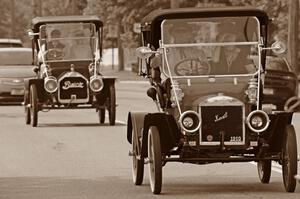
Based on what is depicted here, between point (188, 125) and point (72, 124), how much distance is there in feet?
47.0

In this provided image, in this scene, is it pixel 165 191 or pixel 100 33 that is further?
pixel 100 33

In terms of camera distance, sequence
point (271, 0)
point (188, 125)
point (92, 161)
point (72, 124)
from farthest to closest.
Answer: point (271, 0) → point (72, 124) → point (92, 161) → point (188, 125)

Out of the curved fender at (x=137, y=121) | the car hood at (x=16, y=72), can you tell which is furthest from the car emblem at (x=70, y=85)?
the curved fender at (x=137, y=121)

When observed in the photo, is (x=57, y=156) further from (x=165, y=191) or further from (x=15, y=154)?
(x=165, y=191)

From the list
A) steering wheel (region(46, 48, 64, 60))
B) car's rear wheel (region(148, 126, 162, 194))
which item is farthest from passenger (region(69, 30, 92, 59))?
car's rear wheel (region(148, 126, 162, 194))

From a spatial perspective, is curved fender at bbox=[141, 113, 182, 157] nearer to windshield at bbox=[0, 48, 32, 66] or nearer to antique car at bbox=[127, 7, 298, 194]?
antique car at bbox=[127, 7, 298, 194]

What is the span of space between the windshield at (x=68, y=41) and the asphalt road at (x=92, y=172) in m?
2.58

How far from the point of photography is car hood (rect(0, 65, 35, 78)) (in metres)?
36.0

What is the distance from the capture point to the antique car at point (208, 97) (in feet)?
46.4

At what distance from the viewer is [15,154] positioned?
66.2 feet

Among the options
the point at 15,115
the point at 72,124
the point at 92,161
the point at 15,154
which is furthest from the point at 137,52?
the point at 15,115

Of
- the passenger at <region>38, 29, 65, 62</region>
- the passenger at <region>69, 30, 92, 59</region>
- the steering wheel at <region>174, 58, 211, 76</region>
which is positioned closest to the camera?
the steering wheel at <region>174, 58, 211, 76</region>

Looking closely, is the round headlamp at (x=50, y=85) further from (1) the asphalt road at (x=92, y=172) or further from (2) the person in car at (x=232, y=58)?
(2) the person in car at (x=232, y=58)

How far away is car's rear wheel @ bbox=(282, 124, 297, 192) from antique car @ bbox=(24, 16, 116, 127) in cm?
1324
